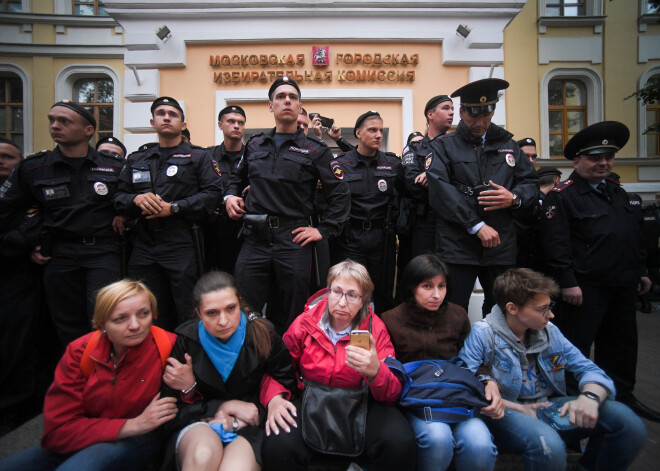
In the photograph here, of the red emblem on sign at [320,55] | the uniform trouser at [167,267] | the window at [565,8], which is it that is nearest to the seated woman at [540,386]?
the uniform trouser at [167,267]

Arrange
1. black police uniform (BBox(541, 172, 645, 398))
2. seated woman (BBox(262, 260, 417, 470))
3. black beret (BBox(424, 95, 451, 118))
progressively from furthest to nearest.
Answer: black beret (BBox(424, 95, 451, 118))
black police uniform (BBox(541, 172, 645, 398))
seated woman (BBox(262, 260, 417, 470))

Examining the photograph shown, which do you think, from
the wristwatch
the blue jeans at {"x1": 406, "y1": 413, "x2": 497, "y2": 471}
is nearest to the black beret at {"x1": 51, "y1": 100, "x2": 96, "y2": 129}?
the blue jeans at {"x1": 406, "y1": 413, "x2": 497, "y2": 471}

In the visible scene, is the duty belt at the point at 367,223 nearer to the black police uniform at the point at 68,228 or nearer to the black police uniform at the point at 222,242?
the black police uniform at the point at 222,242

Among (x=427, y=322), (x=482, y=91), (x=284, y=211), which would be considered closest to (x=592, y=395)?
(x=427, y=322)

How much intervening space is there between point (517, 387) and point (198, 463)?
1853 mm

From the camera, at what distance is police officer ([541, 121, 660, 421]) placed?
283 centimetres

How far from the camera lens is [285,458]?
1.80m

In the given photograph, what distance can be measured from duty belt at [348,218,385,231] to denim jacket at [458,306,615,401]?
1600 mm

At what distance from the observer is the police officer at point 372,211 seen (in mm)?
3521

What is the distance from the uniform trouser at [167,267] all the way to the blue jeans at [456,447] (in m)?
2.02

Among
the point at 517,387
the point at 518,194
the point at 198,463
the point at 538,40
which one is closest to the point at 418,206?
the point at 518,194

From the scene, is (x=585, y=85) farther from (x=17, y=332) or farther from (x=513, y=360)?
(x=17, y=332)

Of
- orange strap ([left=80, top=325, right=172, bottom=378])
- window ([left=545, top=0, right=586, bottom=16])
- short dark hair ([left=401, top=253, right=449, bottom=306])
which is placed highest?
window ([left=545, top=0, right=586, bottom=16])

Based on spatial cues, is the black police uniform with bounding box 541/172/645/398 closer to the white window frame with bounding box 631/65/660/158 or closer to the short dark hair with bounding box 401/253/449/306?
the short dark hair with bounding box 401/253/449/306
